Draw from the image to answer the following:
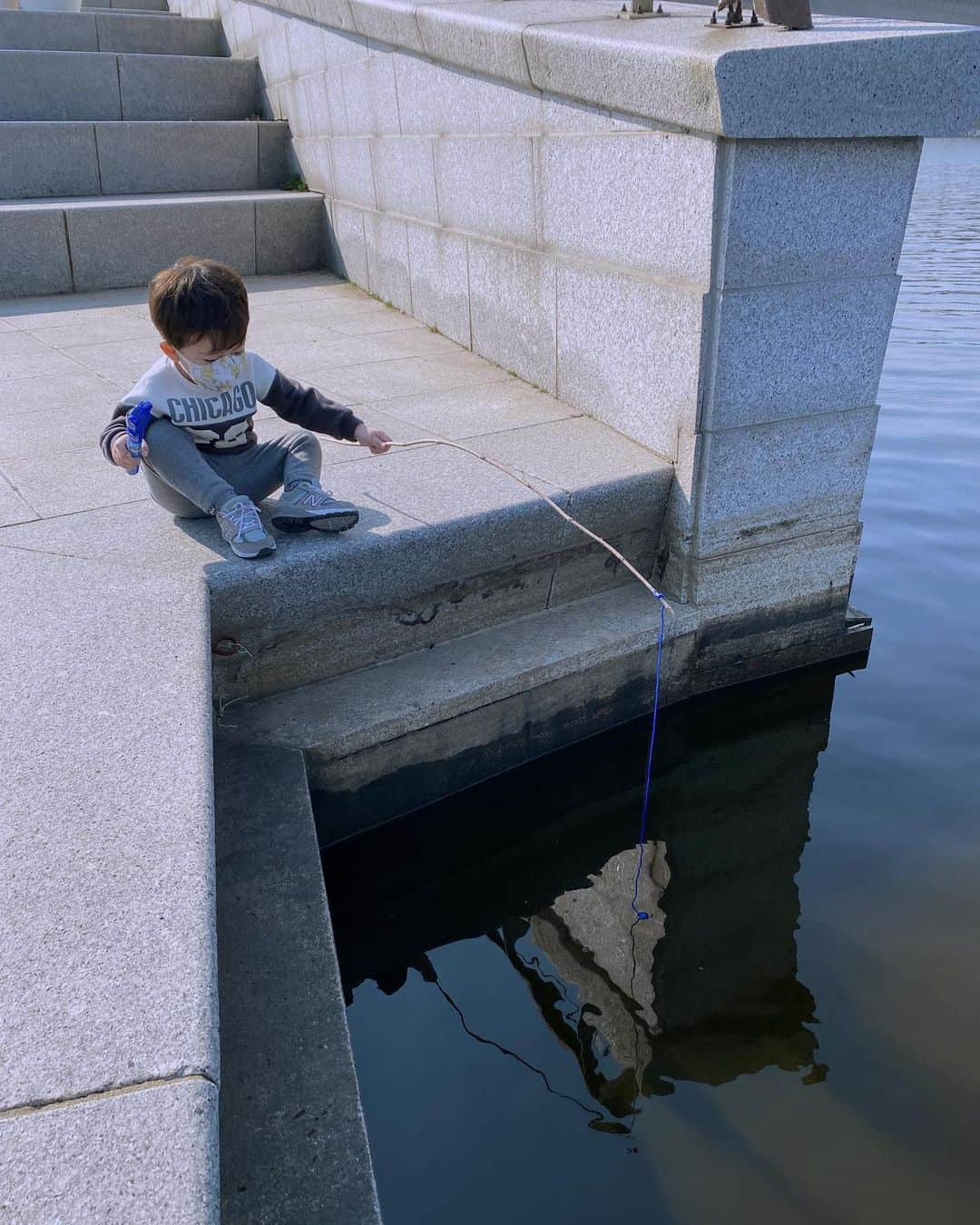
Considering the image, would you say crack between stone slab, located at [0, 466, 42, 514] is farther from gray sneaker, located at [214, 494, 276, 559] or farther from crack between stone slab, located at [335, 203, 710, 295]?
crack between stone slab, located at [335, 203, 710, 295]

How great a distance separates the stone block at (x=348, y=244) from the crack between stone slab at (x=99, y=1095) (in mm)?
5801

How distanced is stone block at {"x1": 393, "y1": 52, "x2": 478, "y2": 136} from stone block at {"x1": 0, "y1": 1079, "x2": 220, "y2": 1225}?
4286 millimetres

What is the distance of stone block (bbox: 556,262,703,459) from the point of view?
3.50 metres

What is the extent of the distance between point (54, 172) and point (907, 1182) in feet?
24.7

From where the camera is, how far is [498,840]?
3275mm

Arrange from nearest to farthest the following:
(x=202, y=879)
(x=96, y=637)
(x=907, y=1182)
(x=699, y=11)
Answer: (x=202, y=879) < (x=907, y=1182) < (x=96, y=637) < (x=699, y=11)

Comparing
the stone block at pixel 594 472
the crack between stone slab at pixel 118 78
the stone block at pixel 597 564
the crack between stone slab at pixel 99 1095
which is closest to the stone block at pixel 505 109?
the stone block at pixel 594 472

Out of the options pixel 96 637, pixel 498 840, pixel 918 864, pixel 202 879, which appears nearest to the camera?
pixel 202 879

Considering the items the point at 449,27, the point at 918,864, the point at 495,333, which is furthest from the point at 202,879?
the point at 449,27

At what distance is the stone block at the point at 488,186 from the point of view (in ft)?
14.1

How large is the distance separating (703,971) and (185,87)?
7781 millimetres

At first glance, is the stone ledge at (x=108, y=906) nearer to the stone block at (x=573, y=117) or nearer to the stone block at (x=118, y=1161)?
the stone block at (x=118, y=1161)

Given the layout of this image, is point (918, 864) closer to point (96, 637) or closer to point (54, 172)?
point (96, 637)

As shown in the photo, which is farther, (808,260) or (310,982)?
(808,260)
